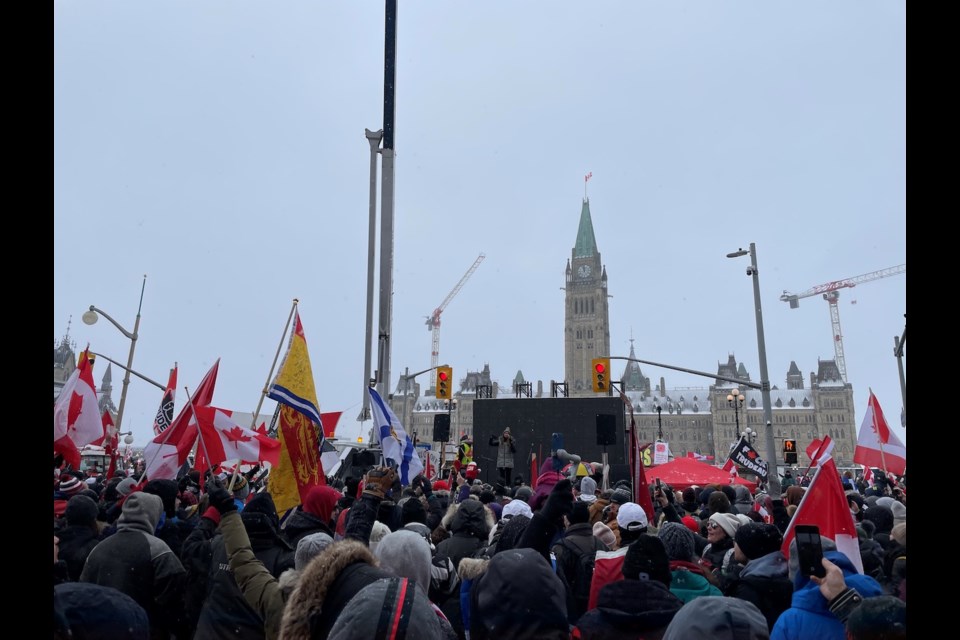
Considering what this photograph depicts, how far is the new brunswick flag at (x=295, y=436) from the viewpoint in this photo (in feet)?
28.7

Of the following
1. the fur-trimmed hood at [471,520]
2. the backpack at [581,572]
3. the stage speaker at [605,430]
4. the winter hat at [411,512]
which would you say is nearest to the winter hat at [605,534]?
the backpack at [581,572]

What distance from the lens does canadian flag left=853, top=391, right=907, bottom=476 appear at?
1641 centimetres

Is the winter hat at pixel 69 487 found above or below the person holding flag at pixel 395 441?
below

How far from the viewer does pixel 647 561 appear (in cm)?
435

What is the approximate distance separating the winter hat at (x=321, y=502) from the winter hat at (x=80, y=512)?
2.00 meters

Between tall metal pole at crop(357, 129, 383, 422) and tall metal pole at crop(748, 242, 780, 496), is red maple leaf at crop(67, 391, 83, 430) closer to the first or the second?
tall metal pole at crop(357, 129, 383, 422)

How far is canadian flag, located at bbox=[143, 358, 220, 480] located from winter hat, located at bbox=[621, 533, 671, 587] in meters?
7.57

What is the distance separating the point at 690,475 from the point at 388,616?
2134 centimetres

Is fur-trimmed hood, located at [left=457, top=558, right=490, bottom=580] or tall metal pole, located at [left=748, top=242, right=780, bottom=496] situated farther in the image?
tall metal pole, located at [left=748, top=242, right=780, bottom=496]

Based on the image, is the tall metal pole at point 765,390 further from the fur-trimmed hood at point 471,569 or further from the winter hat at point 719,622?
the winter hat at point 719,622

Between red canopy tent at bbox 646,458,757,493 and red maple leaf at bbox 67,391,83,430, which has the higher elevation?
red maple leaf at bbox 67,391,83,430

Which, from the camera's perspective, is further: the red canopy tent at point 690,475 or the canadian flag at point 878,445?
the red canopy tent at point 690,475

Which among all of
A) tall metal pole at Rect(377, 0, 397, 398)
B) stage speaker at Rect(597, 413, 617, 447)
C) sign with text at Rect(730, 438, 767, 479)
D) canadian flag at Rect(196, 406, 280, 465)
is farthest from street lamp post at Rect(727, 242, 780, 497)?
canadian flag at Rect(196, 406, 280, 465)

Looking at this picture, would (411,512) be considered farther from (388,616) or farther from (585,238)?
(585,238)
